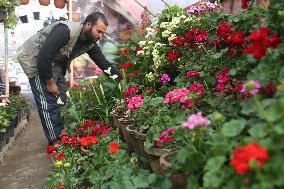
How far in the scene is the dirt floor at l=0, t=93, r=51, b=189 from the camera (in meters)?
3.99

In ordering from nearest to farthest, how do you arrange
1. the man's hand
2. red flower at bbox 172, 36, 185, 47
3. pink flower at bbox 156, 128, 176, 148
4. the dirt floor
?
pink flower at bbox 156, 128, 176, 148
red flower at bbox 172, 36, 185, 47
the dirt floor
the man's hand

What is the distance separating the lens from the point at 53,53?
14.8 feet

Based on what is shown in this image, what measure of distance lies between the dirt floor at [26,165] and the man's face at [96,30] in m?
1.51

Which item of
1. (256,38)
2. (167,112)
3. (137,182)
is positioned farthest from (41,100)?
(256,38)

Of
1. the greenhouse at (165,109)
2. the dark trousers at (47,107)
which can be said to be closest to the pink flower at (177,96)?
the greenhouse at (165,109)

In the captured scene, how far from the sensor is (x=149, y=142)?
8.54ft

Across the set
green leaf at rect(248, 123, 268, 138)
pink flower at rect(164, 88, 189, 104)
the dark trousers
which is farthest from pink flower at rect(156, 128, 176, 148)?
the dark trousers

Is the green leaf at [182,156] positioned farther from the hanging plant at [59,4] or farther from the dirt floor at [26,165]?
the hanging plant at [59,4]

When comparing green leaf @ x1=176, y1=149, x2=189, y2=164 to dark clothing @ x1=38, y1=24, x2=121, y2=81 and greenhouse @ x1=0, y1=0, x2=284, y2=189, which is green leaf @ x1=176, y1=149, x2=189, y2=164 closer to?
greenhouse @ x1=0, y1=0, x2=284, y2=189

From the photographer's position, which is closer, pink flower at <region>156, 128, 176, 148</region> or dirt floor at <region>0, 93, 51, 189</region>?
pink flower at <region>156, 128, 176, 148</region>

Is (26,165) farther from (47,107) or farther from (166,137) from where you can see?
(166,137)

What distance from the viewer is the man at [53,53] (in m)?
4.52

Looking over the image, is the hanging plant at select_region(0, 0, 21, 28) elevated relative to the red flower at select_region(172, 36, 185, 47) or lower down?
elevated

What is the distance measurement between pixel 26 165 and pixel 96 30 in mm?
1718
